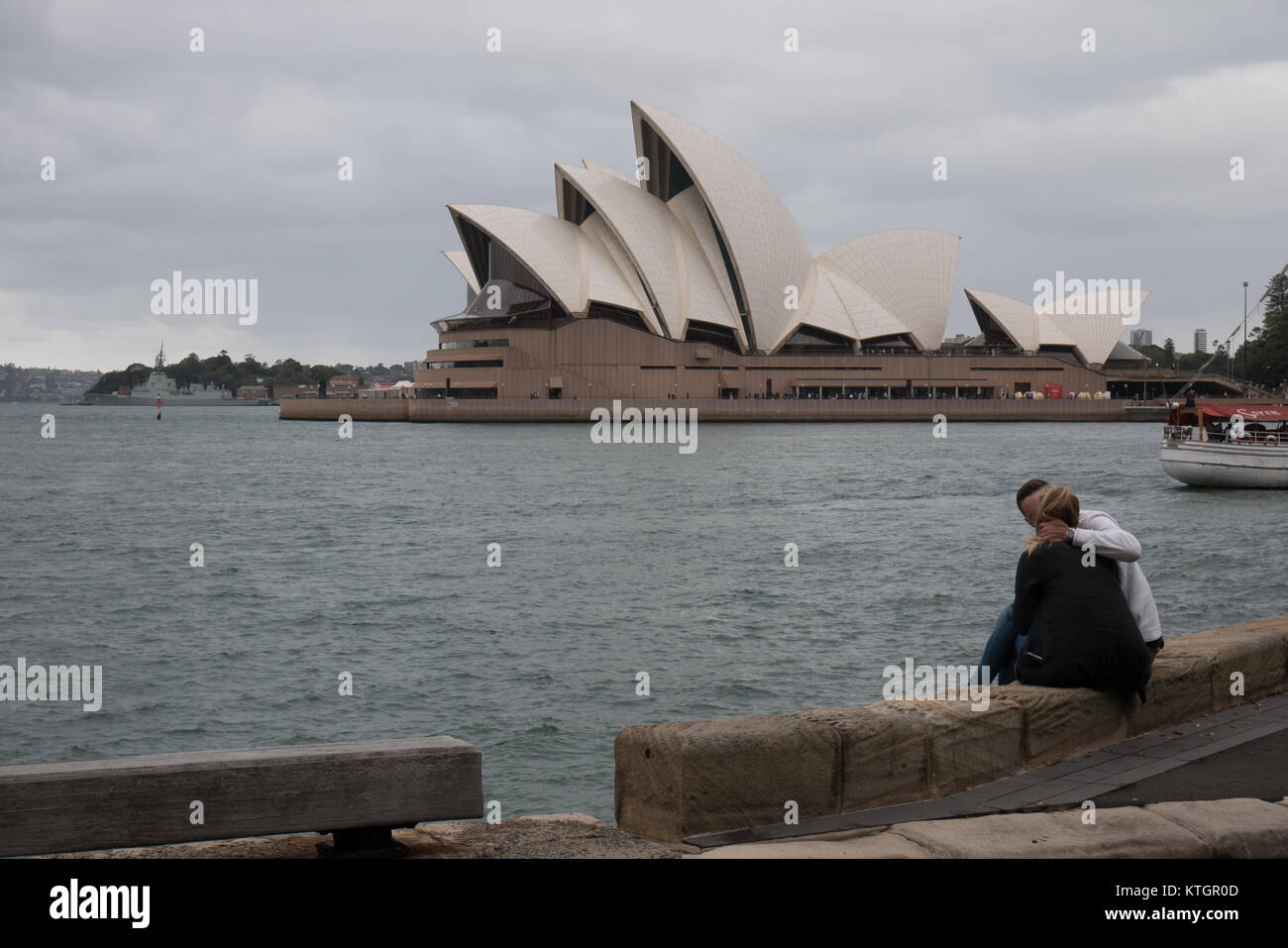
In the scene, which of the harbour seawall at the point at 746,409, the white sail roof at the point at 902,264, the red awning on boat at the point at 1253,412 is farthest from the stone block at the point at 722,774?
the white sail roof at the point at 902,264

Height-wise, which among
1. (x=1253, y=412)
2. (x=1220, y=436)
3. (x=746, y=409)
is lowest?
(x=1220, y=436)

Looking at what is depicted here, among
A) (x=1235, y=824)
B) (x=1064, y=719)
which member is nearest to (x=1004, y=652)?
(x=1064, y=719)

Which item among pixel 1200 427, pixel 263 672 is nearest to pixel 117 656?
pixel 263 672

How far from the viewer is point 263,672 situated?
1329 centimetres

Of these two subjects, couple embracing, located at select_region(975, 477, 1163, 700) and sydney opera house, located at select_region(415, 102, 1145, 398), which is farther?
sydney opera house, located at select_region(415, 102, 1145, 398)

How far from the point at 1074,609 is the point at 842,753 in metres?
1.61

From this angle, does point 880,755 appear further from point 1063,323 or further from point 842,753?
point 1063,323

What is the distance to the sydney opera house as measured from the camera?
253ft

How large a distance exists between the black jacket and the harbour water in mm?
4077

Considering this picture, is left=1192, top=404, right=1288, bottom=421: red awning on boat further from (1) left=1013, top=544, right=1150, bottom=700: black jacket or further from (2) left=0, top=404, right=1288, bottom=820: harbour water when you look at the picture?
(1) left=1013, top=544, right=1150, bottom=700: black jacket

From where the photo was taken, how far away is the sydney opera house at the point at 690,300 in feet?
253

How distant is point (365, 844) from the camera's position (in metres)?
3.97

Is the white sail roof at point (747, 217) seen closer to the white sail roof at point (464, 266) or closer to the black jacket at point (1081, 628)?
the white sail roof at point (464, 266)

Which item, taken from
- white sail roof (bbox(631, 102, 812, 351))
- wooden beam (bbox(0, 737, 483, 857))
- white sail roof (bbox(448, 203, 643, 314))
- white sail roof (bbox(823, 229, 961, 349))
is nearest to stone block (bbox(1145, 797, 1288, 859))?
wooden beam (bbox(0, 737, 483, 857))
